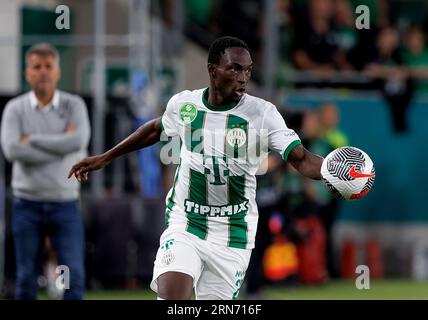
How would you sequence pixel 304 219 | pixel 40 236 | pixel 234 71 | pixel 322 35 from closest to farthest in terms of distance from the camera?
pixel 234 71 < pixel 40 236 < pixel 304 219 < pixel 322 35

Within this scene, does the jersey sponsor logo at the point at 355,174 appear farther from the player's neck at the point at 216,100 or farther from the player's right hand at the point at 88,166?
the player's right hand at the point at 88,166

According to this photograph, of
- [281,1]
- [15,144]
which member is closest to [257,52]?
[281,1]

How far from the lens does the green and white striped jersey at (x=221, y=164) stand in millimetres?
9031

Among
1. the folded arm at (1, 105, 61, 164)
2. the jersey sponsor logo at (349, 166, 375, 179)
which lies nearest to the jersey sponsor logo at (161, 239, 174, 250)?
the jersey sponsor logo at (349, 166, 375, 179)

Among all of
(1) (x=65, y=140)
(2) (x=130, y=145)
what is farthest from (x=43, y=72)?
(2) (x=130, y=145)

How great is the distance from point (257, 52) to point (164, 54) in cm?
181

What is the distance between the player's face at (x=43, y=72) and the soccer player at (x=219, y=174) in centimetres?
281

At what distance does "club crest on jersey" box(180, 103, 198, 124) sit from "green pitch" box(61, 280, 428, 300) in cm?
622

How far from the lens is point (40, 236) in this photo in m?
11.6

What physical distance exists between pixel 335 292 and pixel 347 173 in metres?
8.72

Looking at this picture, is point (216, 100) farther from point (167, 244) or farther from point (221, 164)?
point (167, 244)

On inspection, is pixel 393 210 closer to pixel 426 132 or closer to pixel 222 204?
pixel 426 132

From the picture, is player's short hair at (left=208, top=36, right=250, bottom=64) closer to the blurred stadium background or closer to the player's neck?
the player's neck
